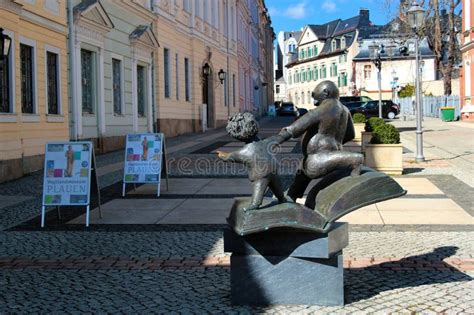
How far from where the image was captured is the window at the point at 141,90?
76.5ft

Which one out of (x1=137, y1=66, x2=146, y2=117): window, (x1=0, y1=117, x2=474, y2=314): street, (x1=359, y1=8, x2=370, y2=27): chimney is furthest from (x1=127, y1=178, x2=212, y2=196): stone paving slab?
(x1=359, y1=8, x2=370, y2=27): chimney

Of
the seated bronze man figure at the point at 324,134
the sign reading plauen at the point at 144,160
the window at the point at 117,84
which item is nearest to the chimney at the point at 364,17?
Answer: the window at the point at 117,84

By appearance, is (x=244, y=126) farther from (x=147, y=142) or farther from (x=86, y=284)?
(x=147, y=142)

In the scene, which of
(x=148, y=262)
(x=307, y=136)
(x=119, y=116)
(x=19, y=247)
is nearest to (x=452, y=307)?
(x=307, y=136)

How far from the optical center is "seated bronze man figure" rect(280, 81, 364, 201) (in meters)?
4.62

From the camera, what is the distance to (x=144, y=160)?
34.8 ft

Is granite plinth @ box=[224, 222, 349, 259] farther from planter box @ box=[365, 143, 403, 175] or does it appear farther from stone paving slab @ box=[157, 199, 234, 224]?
planter box @ box=[365, 143, 403, 175]

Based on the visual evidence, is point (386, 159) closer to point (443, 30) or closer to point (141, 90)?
point (141, 90)

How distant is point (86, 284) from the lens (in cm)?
541

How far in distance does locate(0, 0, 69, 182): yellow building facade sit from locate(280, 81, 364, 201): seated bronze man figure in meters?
9.17

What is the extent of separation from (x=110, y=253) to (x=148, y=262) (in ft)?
2.11

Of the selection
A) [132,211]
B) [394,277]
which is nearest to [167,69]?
[132,211]

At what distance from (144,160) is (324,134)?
634 centimetres

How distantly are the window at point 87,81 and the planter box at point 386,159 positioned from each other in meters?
9.14
